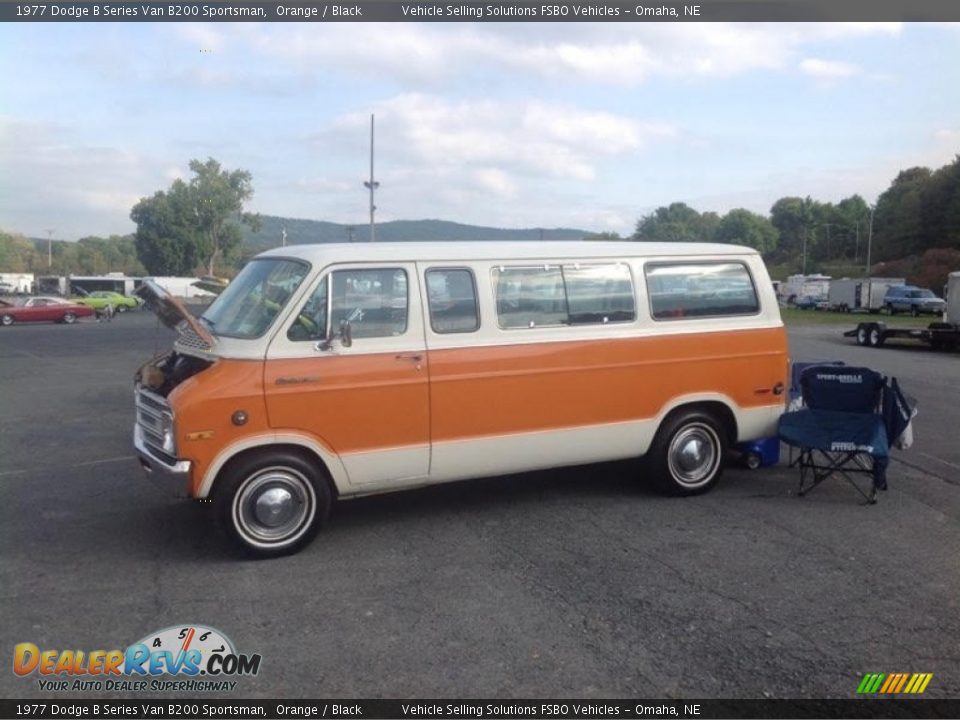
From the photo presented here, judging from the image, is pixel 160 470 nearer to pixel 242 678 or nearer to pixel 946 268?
pixel 242 678

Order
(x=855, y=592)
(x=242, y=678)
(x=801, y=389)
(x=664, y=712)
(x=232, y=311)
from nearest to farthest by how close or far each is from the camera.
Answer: (x=664, y=712) → (x=242, y=678) → (x=855, y=592) → (x=232, y=311) → (x=801, y=389)

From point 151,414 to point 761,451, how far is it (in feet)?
18.0

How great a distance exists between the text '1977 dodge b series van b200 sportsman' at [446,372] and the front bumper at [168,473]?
0.02 meters

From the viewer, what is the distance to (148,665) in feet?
13.6

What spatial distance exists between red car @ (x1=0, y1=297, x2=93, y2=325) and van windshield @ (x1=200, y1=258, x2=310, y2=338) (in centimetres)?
4209

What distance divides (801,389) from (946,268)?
69558mm

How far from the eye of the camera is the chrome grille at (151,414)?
221 inches

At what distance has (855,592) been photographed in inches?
196

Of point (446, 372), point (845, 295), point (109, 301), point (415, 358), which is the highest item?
point (415, 358)

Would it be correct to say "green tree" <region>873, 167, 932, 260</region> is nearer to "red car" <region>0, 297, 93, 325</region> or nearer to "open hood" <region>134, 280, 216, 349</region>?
"red car" <region>0, 297, 93, 325</region>

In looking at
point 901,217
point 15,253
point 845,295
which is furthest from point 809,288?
point 15,253

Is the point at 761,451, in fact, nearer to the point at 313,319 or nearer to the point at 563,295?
the point at 563,295

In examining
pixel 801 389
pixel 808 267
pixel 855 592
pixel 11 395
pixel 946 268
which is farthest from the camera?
pixel 808 267

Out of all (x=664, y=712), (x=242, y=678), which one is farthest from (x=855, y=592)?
(x=242, y=678)
